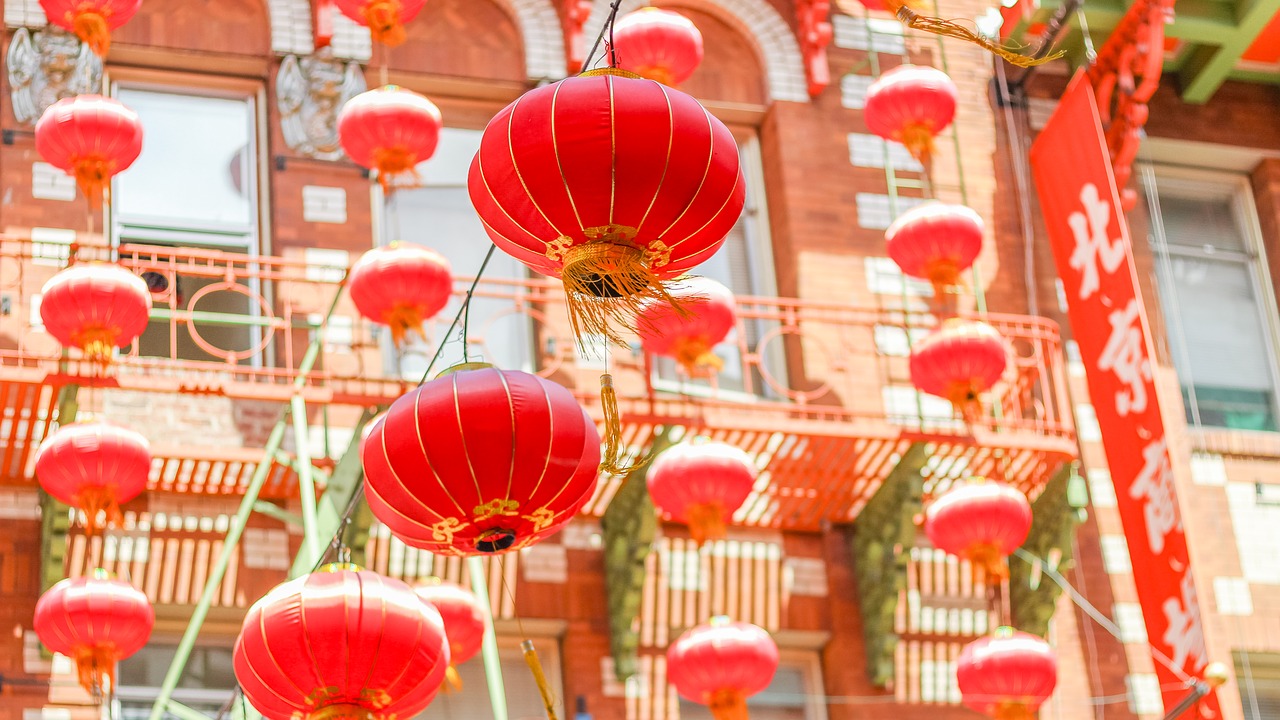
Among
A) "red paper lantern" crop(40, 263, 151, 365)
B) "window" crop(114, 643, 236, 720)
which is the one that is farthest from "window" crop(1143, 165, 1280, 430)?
"red paper lantern" crop(40, 263, 151, 365)

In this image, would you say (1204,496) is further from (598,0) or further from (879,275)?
(598,0)

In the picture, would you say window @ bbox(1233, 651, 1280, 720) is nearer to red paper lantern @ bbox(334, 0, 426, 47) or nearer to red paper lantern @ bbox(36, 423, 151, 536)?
red paper lantern @ bbox(334, 0, 426, 47)

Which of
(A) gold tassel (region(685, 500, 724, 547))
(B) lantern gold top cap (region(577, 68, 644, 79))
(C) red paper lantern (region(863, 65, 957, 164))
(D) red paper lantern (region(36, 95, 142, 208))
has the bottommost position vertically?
(A) gold tassel (region(685, 500, 724, 547))

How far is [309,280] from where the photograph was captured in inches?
528

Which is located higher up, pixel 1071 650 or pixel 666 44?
pixel 666 44

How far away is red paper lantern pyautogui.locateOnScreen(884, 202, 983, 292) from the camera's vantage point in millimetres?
13359

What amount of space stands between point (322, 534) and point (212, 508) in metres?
1.03

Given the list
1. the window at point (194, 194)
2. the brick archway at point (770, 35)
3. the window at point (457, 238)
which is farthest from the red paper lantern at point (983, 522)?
the window at point (194, 194)

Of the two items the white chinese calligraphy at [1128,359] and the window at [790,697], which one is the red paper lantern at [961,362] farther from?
the window at [790,697]

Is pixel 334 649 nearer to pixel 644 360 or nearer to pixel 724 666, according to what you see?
pixel 724 666

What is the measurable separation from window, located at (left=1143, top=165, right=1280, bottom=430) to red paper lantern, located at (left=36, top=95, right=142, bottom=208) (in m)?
8.09

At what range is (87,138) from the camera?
1240 centimetres

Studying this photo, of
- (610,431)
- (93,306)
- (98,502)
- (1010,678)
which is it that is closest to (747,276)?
(1010,678)

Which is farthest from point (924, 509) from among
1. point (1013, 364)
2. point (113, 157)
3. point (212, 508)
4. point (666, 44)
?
point (113, 157)
